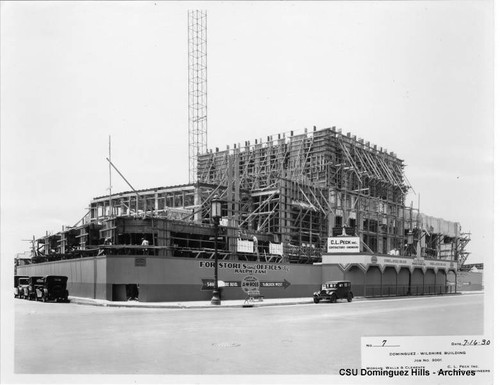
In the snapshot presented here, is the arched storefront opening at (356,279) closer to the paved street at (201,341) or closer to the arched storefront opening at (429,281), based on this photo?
the arched storefront opening at (429,281)

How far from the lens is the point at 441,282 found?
62062 millimetres

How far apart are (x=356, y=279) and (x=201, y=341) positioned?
111 ft

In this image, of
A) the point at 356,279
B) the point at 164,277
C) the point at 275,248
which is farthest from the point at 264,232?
the point at 164,277

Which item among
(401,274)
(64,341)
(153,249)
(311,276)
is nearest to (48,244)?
(153,249)

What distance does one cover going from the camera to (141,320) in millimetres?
24094

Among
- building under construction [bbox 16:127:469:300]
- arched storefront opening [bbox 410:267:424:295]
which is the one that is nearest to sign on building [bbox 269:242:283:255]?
building under construction [bbox 16:127:469:300]

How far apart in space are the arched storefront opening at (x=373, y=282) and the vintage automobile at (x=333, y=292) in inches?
346

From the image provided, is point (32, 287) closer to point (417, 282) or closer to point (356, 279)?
point (356, 279)

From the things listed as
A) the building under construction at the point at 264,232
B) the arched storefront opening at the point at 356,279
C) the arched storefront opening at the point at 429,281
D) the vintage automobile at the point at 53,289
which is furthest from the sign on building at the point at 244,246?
the arched storefront opening at the point at 429,281

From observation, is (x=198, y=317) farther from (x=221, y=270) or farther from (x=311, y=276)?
(x=311, y=276)

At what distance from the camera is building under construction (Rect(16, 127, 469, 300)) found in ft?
138

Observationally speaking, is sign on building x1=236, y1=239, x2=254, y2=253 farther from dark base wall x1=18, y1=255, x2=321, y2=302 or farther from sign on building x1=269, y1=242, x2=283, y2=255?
sign on building x1=269, y1=242, x2=283, y2=255

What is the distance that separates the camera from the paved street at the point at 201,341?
14.5 m

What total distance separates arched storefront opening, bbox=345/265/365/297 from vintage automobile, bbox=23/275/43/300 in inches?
973
